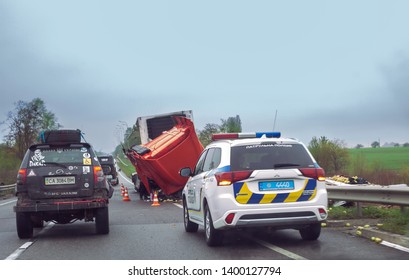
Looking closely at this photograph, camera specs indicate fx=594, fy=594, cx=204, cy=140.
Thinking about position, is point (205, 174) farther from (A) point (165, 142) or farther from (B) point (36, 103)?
(B) point (36, 103)

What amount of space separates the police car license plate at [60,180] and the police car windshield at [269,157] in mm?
3637

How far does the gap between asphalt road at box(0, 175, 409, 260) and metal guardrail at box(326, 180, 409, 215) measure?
1.18 m

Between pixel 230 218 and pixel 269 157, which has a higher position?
pixel 269 157

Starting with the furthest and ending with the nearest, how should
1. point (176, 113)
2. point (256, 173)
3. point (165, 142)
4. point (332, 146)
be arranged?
point (332, 146)
point (176, 113)
point (165, 142)
point (256, 173)

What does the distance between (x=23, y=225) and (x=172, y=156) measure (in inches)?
380

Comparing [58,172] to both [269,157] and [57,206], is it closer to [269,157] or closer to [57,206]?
[57,206]

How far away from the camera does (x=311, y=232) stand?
9805mm

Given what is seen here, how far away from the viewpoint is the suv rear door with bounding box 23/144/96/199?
11.2m

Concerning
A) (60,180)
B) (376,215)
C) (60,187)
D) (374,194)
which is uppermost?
(60,180)

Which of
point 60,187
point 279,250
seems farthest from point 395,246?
point 60,187

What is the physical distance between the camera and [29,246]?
10.3 m
